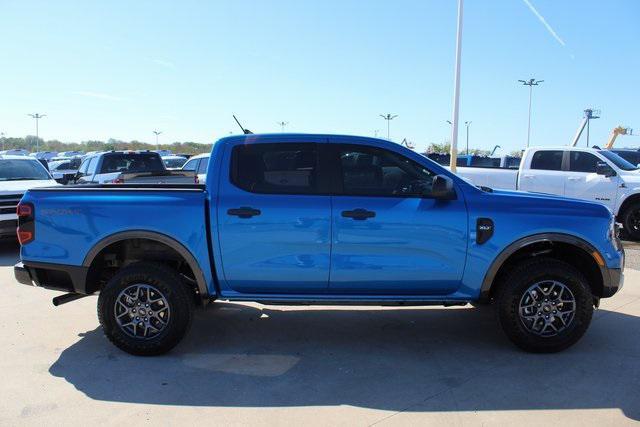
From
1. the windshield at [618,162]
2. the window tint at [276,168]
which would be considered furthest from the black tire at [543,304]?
the windshield at [618,162]

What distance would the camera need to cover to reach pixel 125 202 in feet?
14.3

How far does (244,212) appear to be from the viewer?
14.1 feet

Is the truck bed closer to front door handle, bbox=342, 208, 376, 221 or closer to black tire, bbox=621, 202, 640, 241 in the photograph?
front door handle, bbox=342, 208, 376, 221

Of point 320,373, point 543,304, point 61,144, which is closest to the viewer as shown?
point 320,373

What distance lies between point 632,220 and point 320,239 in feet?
30.1

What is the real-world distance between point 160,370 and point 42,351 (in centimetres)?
123

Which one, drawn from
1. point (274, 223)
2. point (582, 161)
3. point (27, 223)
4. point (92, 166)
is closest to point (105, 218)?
point (27, 223)

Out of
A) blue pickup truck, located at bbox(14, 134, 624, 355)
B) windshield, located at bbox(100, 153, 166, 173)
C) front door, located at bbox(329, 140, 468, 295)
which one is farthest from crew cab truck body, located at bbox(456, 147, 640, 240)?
front door, located at bbox(329, 140, 468, 295)

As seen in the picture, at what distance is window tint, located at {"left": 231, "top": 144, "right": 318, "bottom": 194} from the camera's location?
4.41 m

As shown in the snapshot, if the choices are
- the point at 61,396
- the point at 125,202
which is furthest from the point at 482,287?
the point at 61,396

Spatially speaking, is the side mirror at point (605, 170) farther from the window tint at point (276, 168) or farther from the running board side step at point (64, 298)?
the running board side step at point (64, 298)

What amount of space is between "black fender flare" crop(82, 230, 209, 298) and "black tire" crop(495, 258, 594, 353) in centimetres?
254

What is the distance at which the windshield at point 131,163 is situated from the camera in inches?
466

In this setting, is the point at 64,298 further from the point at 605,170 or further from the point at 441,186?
the point at 605,170
